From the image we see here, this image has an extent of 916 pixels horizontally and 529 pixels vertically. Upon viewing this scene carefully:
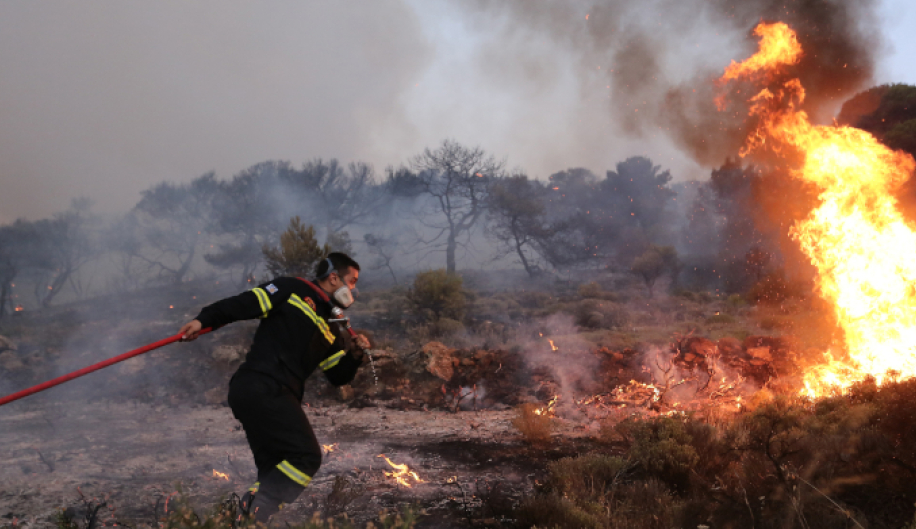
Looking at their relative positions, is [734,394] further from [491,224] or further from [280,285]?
[491,224]

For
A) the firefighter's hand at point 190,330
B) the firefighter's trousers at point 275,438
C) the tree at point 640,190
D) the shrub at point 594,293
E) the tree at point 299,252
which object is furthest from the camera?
the tree at point 640,190

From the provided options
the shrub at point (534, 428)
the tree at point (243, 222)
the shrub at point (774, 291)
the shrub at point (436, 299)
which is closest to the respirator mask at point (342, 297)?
the shrub at point (534, 428)

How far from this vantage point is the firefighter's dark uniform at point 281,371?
3.34 meters

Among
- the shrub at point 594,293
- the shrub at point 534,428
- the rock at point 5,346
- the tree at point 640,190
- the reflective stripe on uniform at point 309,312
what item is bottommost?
the shrub at point 534,428

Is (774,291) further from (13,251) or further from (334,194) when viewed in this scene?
(13,251)

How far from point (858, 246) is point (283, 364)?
8997mm

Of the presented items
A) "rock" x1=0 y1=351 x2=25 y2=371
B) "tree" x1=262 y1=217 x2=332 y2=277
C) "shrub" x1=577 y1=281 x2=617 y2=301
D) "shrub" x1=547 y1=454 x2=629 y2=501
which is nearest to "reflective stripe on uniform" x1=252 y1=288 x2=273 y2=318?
"shrub" x1=547 y1=454 x2=629 y2=501

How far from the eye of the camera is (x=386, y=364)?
33.7 feet

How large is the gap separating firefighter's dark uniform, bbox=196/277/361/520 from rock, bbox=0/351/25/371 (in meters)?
11.6

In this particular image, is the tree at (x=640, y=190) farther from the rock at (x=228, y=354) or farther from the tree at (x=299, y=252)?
the rock at (x=228, y=354)

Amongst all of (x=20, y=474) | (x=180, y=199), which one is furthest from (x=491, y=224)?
(x=20, y=474)

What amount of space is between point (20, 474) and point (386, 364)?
5.92m

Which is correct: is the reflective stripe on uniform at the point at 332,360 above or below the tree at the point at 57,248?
below

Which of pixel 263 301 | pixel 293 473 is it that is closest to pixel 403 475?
pixel 293 473
